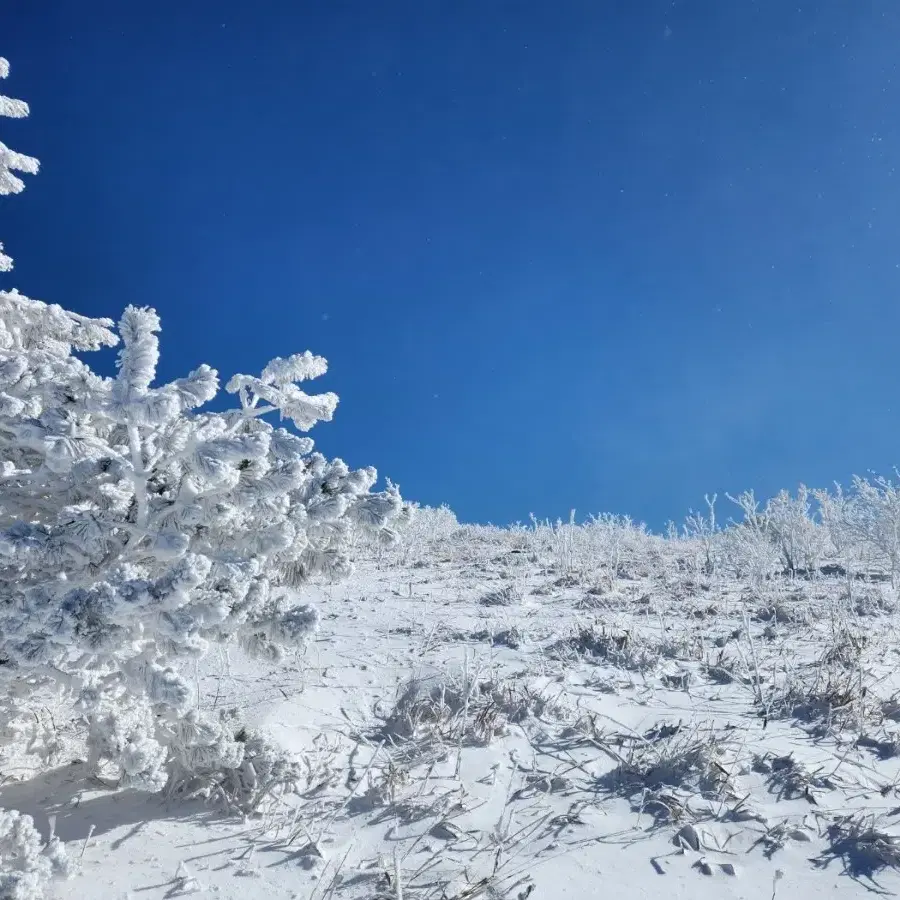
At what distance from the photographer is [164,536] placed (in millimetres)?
2982

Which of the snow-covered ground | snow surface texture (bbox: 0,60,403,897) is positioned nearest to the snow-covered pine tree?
snow surface texture (bbox: 0,60,403,897)

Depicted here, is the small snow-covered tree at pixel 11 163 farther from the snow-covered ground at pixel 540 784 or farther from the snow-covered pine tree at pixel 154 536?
the snow-covered ground at pixel 540 784

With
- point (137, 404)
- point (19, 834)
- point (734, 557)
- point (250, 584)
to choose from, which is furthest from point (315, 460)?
point (734, 557)

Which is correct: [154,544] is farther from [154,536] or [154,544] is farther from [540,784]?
[540,784]

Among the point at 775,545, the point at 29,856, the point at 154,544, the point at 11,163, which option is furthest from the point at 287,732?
the point at 775,545

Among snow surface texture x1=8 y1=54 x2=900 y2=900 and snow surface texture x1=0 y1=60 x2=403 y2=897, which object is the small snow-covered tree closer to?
snow surface texture x1=8 y1=54 x2=900 y2=900

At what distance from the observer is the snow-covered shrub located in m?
2.41

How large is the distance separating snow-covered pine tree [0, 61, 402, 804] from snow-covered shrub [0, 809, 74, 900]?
42cm

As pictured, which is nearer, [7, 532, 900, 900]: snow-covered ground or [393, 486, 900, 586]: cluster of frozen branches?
[7, 532, 900, 900]: snow-covered ground

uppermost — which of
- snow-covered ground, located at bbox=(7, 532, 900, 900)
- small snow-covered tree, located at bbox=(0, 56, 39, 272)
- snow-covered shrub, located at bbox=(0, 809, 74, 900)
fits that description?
small snow-covered tree, located at bbox=(0, 56, 39, 272)

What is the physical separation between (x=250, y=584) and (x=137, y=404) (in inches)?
46.4

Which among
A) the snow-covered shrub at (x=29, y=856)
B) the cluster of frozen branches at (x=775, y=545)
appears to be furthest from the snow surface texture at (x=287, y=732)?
the cluster of frozen branches at (x=775, y=545)

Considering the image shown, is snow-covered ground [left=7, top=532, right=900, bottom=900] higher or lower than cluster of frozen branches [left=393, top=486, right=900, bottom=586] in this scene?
lower

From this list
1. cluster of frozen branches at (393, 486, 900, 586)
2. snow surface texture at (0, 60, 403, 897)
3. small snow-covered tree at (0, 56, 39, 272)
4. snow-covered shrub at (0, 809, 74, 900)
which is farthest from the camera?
cluster of frozen branches at (393, 486, 900, 586)
